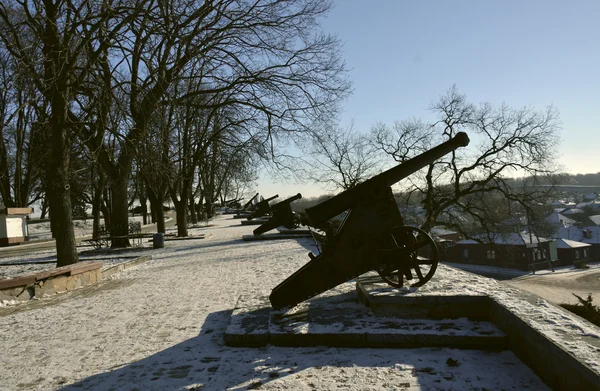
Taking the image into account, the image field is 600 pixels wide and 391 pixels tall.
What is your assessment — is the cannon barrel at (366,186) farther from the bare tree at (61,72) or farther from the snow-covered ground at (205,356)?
the bare tree at (61,72)

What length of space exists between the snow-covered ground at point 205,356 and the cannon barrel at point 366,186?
1340mm

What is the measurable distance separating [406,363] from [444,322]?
33.9 inches

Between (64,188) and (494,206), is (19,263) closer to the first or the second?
(64,188)

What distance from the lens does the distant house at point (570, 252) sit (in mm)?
52312

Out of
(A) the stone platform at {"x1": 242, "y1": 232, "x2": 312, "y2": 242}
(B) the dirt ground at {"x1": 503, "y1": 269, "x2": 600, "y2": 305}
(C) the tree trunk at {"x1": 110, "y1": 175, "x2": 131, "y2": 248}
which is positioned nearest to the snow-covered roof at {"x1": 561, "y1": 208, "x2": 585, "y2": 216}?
(B) the dirt ground at {"x1": 503, "y1": 269, "x2": 600, "y2": 305}

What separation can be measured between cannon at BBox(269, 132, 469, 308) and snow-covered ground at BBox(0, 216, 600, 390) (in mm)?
683

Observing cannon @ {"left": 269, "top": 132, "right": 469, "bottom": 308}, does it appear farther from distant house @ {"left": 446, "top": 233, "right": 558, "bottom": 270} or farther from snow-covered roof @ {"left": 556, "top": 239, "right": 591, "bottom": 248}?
snow-covered roof @ {"left": 556, "top": 239, "right": 591, "bottom": 248}

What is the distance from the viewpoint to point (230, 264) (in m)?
11.3

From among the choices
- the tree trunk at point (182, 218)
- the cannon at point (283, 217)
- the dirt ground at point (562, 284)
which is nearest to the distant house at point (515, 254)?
the dirt ground at point (562, 284)

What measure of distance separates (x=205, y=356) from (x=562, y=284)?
41.9 meters

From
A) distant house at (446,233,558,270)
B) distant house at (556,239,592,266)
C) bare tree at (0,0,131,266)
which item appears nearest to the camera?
bare tree at (0,0,131,266)

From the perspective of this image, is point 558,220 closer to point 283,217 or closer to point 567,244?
point 567,244

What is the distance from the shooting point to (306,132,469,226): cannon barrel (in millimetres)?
4750

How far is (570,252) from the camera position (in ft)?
173
